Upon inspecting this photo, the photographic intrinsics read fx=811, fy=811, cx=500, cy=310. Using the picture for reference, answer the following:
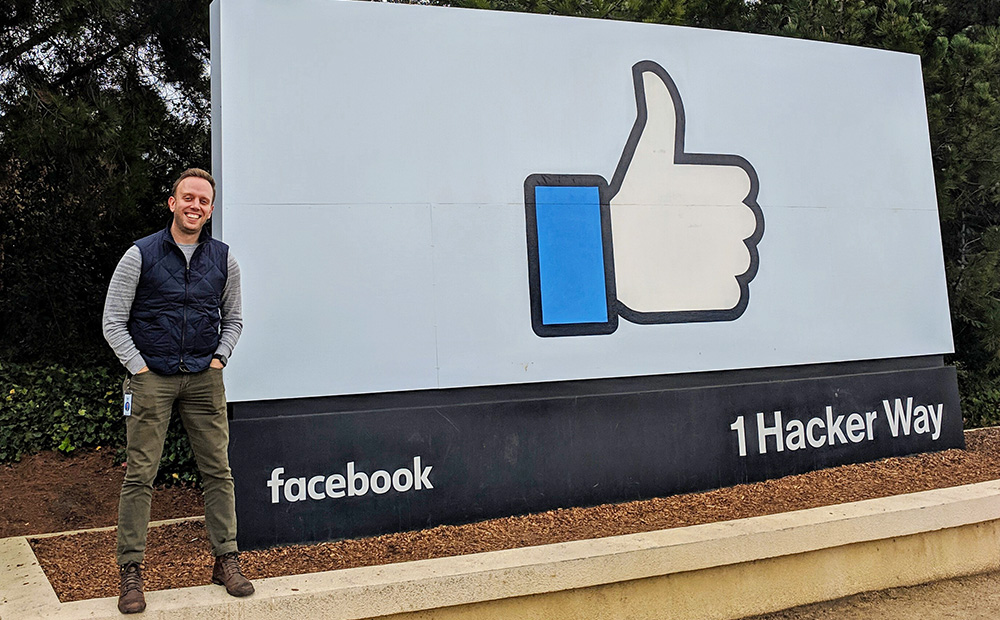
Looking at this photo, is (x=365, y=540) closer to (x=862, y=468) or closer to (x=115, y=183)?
(x=862, y=468)

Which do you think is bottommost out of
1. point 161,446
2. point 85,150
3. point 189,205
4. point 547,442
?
point 547,442

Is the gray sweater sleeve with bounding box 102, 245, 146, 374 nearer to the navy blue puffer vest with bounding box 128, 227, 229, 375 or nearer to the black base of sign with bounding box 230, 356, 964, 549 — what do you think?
the navy blue puffer vest with bounding box 128, 227, 229, 375

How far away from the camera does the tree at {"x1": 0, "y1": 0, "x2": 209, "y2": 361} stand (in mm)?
6195

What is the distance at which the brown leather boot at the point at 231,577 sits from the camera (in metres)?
3.25

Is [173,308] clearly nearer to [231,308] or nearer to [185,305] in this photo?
[185,305]

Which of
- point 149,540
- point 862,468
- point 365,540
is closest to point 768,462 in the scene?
point 862,468

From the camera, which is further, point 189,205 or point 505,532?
point 505,532

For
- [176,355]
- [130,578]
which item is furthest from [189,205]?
[130,578]

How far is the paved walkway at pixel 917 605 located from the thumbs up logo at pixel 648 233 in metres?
1.71

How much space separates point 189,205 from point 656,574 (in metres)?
2.61

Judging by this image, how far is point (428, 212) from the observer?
4395 millimetres

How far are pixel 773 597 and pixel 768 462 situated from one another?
118 cm

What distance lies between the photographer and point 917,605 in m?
4.02

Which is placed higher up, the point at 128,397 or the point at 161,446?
the point at 128,397
